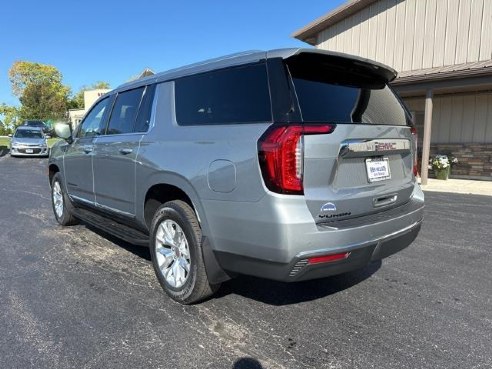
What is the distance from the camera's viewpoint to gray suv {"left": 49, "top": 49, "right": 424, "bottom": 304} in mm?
2711

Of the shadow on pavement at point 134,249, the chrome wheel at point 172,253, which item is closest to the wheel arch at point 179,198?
the chrome wheel at point 172,253

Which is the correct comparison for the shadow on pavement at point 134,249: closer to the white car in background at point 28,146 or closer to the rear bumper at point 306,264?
the rear bumper at point 306,264

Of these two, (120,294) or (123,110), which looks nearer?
(120,294)

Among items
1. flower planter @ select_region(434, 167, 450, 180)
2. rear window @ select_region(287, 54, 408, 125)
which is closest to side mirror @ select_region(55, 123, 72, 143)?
rear window @ select_region(287, 54, 408, 125)

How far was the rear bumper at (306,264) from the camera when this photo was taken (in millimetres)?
2729

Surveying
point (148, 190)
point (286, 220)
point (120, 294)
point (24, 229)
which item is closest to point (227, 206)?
point (286, 220)

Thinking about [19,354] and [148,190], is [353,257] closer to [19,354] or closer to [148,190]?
[148,190]

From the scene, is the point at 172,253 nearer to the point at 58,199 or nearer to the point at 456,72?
the point at 58,199

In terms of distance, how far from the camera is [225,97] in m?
3.24

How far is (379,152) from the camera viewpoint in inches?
127

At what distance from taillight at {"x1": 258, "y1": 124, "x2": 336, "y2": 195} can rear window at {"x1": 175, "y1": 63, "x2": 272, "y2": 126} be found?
19 centimetres

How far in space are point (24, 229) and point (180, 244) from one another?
12.4 feet

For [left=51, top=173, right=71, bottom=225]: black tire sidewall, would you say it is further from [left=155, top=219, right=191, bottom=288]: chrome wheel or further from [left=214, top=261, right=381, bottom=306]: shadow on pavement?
[left=214, top=261, right=381, bottom=306]: shadow on pavement

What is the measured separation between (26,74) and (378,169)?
87.5m
